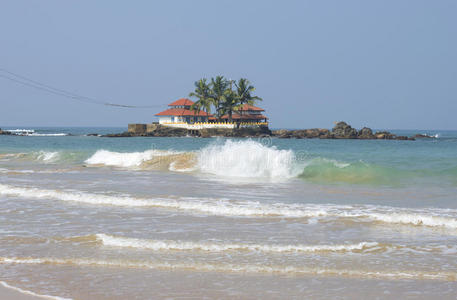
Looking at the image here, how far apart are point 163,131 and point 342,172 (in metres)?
72.9

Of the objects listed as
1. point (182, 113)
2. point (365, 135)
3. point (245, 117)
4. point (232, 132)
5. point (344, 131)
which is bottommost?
point (365, 135)

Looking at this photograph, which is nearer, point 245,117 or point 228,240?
point 228,240

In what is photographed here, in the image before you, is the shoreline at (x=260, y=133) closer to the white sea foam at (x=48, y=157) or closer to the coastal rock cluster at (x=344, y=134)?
the coastal rock cluster at (x=344, y=134)

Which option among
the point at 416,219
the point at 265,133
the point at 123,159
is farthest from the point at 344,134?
the point at 416,219

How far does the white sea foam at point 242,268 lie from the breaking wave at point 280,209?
141 inches

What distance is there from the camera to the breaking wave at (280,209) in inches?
409

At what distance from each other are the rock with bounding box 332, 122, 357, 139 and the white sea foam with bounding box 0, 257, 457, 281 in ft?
256

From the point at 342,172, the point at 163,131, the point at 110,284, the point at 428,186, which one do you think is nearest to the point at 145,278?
the point at 110,284

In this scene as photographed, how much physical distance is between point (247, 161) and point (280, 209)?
39.2 feet

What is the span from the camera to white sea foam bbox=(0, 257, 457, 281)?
261 inches

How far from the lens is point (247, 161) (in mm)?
23438

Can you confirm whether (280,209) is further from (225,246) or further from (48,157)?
(48,157)

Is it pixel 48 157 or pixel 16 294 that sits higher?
pixel 48 157

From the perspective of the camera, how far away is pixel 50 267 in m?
7.02
